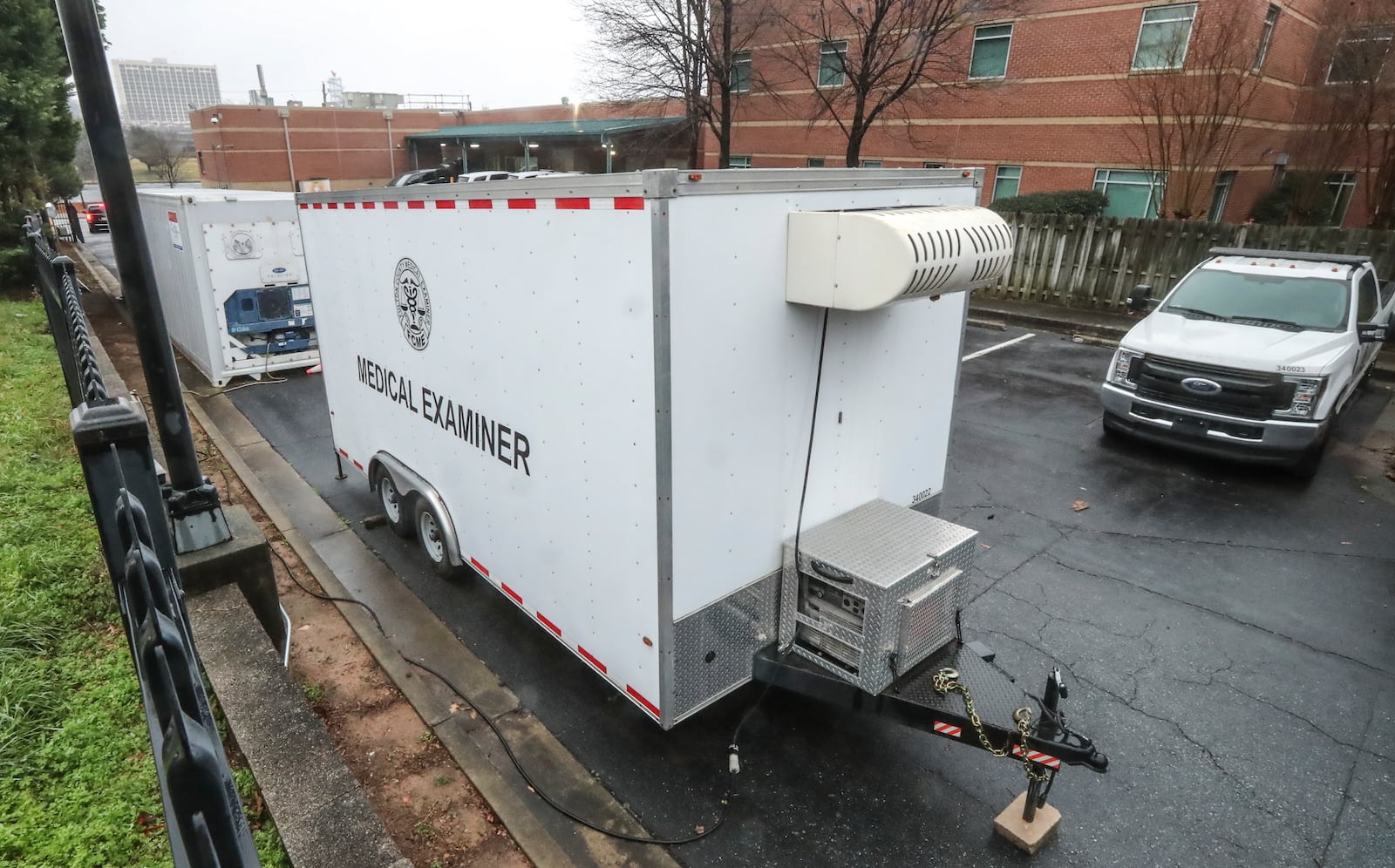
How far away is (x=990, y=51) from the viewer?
22750 millimetres

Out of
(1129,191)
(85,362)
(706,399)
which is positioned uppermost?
(1129,191)

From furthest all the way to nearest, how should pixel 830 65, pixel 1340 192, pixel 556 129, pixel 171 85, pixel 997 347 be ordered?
pixel 171 85 → pixel 556 129 → pixel 830 65 → pixel 1340 192 → pixel 997 347

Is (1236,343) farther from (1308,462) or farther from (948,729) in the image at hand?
(948,729)

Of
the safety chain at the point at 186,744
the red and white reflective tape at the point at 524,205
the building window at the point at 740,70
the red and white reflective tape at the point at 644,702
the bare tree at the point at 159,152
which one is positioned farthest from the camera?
the bare tree at the point at 159,152

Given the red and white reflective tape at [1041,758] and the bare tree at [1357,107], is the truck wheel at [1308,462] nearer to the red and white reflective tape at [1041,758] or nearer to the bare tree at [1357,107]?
the red and white reflective tape at [1041,758]

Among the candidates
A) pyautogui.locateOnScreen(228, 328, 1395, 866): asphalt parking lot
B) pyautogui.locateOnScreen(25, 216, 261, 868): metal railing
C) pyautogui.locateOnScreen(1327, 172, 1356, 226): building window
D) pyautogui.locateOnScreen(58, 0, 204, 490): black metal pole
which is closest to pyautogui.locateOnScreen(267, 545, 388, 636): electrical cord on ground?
pyautogui.locateOnScreen(228, 328, 1395, 866): asphalt parking lot

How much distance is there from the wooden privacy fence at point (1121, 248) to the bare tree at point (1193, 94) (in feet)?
9.67

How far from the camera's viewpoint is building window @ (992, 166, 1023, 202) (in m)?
23.0

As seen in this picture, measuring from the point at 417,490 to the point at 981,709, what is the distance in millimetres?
4295

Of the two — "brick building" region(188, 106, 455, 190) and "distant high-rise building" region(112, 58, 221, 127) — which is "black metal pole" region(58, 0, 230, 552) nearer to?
"brick building" region(188, 106, 455, 190)

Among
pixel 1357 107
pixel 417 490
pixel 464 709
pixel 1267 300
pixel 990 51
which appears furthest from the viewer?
pixel 990 51

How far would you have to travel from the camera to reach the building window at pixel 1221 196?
2084cm

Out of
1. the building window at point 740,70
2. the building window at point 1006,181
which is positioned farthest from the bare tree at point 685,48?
the building window at point 1006,181

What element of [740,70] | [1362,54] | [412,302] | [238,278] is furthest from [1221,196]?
[238,278]
